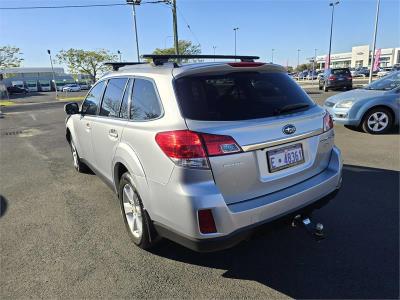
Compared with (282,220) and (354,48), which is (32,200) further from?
(354,48)

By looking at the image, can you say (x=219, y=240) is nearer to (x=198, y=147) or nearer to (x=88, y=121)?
(x=198, y=147)

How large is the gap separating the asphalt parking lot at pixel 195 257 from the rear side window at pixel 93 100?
4.10ft

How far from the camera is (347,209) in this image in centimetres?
390

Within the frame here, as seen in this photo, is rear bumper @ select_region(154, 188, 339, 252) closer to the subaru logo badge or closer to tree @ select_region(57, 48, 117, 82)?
the subaru logo badge

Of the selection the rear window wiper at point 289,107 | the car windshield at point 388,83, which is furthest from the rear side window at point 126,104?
the car windshield at point 388,83

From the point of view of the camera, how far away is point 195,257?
3100 millimetres

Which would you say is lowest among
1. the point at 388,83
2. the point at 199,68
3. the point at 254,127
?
the point at 388,83

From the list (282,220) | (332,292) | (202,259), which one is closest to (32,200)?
(202,259)

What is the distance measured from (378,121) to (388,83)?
49.2 inches

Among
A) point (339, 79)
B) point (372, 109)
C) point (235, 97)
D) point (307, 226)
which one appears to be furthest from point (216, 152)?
point (339, 79)

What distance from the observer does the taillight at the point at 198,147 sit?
7.71 ft

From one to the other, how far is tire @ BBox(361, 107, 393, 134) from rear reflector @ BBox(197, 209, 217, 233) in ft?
23.3

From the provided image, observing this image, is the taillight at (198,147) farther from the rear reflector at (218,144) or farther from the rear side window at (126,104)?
the rear side window at (126,104)

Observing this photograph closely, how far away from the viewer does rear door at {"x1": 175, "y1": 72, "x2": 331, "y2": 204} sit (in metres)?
2.42
